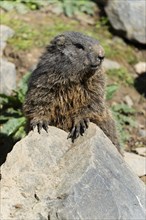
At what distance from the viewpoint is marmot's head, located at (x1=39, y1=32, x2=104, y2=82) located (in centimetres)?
666

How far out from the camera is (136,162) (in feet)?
28.8

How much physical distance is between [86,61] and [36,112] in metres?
0.81

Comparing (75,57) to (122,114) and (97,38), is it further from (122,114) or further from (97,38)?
(97,38)

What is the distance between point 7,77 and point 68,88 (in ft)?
9.67

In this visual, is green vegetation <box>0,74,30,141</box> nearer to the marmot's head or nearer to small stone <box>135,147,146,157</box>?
small stone <box>135,147,146,157</box>

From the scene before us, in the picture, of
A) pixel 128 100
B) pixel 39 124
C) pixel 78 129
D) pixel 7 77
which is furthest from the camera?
pixel 128 100

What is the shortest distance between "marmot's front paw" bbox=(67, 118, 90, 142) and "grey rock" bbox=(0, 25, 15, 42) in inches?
174

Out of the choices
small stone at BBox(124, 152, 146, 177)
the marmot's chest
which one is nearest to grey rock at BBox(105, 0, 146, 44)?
small stone at BBox(124, 152, 146, 177)

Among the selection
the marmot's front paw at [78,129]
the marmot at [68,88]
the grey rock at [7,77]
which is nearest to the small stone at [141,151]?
the grey rock at [7,77]

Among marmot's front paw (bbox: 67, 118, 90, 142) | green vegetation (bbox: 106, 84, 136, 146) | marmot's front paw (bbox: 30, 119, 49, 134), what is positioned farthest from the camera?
green vegetation (bbox: 106, 84, 136, 146)

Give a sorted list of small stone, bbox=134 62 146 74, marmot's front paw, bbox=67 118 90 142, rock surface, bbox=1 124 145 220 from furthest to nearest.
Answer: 1. small stone, bbox=134 62 146 74
2. marmot's front paw, bbox=67 118 90 142
3. rock surface, bbox=1 124 145 220

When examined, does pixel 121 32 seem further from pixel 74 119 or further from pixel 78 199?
pixel 78 199

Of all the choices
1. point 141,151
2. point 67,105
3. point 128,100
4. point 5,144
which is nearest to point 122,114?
point 128,100

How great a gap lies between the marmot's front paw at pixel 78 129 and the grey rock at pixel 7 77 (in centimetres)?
303
